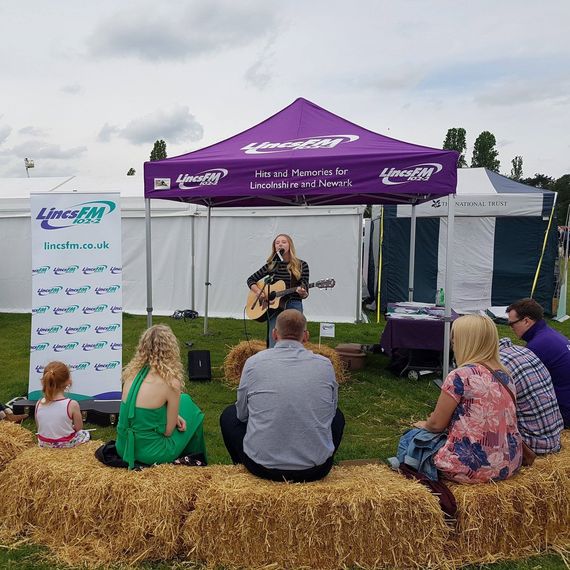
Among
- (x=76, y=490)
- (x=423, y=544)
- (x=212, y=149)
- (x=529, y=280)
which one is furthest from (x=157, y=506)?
(x=529, y=280)

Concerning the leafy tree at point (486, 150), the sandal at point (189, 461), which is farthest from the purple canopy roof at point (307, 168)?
the leafy tree at point (486, 150)

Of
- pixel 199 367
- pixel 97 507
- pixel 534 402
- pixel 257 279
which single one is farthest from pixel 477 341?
pixel 199 367

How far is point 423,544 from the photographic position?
254 cm

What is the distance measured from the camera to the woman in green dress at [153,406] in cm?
290

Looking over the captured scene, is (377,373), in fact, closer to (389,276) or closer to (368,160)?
(368,160)

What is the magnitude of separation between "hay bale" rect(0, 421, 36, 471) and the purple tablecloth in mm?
3944

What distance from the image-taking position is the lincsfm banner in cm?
490

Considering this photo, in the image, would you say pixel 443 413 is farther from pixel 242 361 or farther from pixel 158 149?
pixel 158 149

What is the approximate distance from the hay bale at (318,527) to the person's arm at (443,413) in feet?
1.29

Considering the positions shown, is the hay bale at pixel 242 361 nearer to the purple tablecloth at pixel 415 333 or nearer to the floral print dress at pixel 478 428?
the purple tablecloth at pixel 415 333

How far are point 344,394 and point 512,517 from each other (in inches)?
121

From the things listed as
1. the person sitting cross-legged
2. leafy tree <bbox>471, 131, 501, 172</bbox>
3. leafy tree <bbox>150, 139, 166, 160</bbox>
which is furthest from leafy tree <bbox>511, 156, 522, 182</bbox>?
the person sitting cross-legged

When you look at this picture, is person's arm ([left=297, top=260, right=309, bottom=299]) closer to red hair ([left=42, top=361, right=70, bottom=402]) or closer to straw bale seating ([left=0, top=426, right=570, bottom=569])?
red hair ([left=42, top=361, right=70, bottom=402])

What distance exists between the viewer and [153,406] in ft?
9.53
